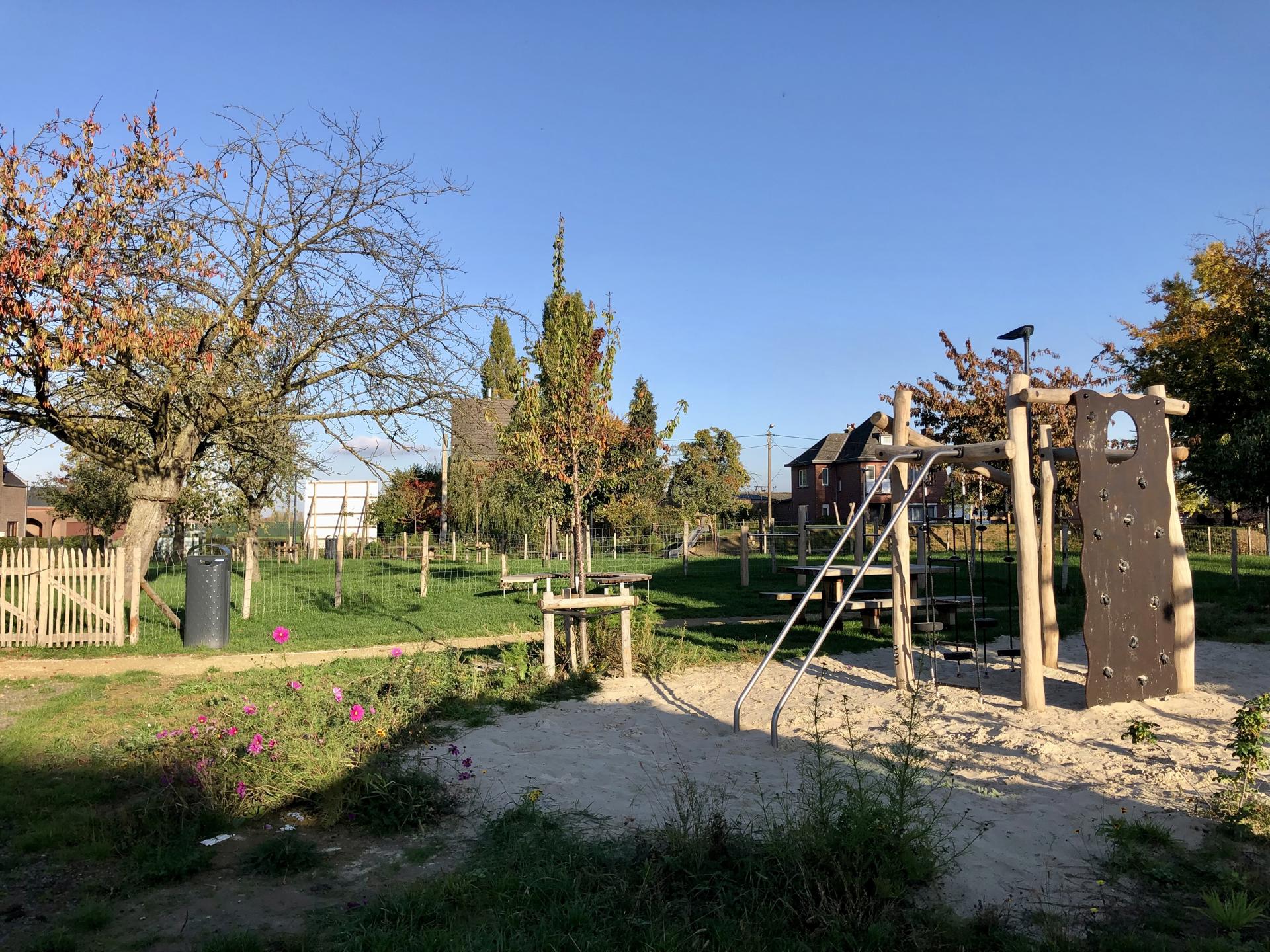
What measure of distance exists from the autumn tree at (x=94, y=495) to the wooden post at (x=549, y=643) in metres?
20.2

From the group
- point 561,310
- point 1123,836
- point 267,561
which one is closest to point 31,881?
point 1123,836

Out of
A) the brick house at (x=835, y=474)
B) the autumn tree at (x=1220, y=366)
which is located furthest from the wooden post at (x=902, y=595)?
the brick house at (x=835, y=474)

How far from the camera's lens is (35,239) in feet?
30.5

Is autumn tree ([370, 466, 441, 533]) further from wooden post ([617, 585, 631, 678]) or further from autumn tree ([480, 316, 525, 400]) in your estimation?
wooden post ([617, 585, 631, 678])

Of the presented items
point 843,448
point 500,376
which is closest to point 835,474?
point 843,448

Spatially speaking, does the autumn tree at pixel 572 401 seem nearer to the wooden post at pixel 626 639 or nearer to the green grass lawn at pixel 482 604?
the wooden post at pixel 626 639

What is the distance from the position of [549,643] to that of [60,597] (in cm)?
750

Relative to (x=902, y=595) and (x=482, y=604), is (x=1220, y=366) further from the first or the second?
(x=482, y=604)

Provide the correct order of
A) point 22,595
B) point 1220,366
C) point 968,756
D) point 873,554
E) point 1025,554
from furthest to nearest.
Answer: point 1220,366, point 22,595, point 1025,554, point 873,554, point 968,756

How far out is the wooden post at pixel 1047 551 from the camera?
8195 mm

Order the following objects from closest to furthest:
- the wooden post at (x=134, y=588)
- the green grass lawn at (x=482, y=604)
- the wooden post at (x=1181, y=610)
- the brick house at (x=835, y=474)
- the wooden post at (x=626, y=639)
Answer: the wooden post at (x=1181, y=610)
the wooden post at (x=626, y=639)
the wooden post at (x=134, y=588)
the green grass lawn at (x=482, y=604)
the brick house at (x=835, y=474)

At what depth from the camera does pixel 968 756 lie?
234 inches

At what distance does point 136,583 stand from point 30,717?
4783mm

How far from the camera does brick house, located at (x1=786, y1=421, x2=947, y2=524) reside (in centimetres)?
4694
